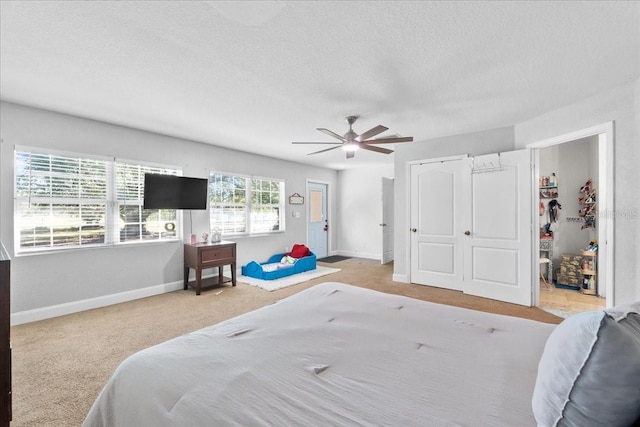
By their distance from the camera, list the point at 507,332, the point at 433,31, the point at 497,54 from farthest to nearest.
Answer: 1. the point at 497,54
2. the point at 433,31
3. the point at 507,332

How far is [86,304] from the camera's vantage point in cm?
360

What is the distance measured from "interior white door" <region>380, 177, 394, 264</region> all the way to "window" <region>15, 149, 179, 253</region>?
447 centimetres

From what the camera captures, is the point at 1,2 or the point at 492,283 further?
the point at 492,283

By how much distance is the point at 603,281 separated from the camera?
4152 mm

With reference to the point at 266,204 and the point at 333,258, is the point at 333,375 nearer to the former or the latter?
the point at 266,204

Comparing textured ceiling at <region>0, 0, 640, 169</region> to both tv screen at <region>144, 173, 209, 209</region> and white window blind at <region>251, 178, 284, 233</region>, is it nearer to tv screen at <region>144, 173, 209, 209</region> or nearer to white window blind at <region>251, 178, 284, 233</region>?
tv screen at <region>144, 173, 209, 209</region>

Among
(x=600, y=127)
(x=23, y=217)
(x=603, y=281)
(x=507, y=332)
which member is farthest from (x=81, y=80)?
(x=603, y=281)

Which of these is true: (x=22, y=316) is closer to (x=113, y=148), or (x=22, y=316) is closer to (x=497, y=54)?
(x=113, y=148)

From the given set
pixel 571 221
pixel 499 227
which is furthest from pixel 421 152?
pixel 571 221

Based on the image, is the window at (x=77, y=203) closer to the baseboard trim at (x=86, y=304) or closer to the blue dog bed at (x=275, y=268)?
the baseboard trim at (x=86, y=304)

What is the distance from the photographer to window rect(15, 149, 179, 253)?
3258 mm

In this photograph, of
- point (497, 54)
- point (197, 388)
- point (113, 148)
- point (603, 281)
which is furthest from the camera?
point (603, 281)

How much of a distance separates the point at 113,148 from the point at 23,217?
126cm

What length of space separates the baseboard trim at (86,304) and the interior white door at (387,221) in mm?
4273
